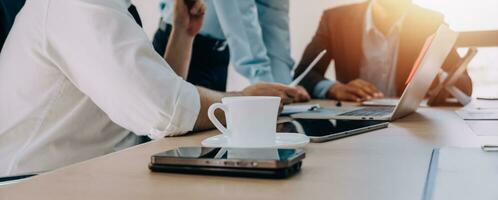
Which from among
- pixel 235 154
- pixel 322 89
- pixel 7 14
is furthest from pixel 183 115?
pixel 322 89

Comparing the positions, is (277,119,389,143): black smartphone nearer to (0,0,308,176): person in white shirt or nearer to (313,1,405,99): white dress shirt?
(0,0,308,176): person in white shirt

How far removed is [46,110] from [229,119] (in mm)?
441

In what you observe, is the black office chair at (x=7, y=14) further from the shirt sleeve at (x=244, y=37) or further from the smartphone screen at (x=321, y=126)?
the shirt sleeve at (x=244, y=37)

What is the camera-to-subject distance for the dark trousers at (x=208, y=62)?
194 centimetres

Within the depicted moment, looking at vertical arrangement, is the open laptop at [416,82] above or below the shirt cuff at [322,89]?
above

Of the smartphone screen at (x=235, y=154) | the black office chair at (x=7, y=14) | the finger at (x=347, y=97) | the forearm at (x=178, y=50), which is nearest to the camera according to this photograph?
the smartphone screen at (x=235, y=154)

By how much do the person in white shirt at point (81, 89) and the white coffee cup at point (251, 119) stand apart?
0.18m

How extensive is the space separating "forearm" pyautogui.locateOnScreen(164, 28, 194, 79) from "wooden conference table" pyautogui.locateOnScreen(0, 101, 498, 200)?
822 mm

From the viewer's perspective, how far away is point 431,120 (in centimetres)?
113

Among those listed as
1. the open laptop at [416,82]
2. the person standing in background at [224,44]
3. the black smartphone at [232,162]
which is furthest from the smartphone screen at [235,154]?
the person standing in background at [224,44]

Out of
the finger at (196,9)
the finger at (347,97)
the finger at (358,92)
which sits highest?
the finger at (196,9)

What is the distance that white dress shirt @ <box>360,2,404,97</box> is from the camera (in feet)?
8.36

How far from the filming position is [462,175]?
530 millimetres

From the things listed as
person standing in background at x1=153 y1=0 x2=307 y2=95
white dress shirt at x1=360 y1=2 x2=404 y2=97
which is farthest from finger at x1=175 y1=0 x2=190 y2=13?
white dress shirt at x1=360 y1=2 x2=404 y2=97
